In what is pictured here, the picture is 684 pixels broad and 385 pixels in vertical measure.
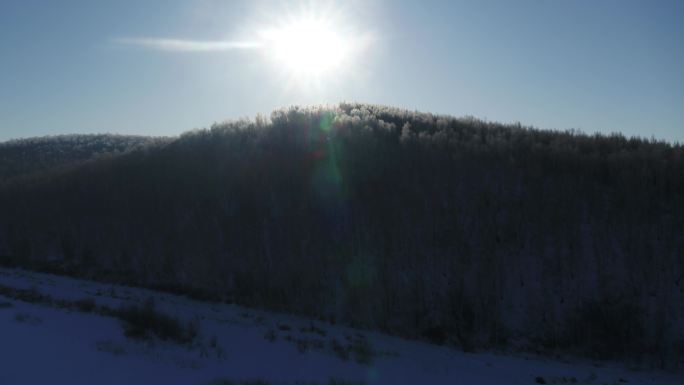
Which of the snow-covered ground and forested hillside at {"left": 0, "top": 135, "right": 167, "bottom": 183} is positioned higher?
forested hillside at {"left": 0, "top": 135, "right": 167, "bottom": 183}

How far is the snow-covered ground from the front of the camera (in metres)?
8.48

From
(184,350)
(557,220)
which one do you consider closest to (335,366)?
(184,350)

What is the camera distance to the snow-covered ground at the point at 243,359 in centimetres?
848

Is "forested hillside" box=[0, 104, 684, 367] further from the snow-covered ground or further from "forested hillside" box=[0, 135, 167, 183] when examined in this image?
"forested hillside" box=[0, 135, 167, 183]

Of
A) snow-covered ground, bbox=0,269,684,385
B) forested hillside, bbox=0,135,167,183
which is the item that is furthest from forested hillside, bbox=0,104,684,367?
forested hillside, bbox=0,135,167,183

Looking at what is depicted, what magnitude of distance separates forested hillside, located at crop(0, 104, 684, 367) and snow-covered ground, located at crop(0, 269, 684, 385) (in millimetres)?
2209

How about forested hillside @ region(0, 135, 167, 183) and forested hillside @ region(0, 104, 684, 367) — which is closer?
forested hillside @ region(0, 104, 684, 367)

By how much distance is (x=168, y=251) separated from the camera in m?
26.0

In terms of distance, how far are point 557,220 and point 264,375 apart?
12319 mm

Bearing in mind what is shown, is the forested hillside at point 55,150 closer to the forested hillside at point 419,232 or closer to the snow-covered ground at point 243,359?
the forested hillside at point 419,232

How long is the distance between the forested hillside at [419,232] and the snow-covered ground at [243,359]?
221 cm

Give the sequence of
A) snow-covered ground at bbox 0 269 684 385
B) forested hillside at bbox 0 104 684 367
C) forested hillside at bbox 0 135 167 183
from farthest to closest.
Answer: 1. forested hillside at bbox 0 135 167 183
2. forested hillside at bbox 0 104 684 367
3. snow-covered ground at bbox 0 269 684 385

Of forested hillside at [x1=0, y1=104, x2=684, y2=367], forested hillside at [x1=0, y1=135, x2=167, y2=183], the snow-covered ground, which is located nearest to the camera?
the snow-covered ground

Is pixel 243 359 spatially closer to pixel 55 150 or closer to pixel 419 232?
pixel 419 232
